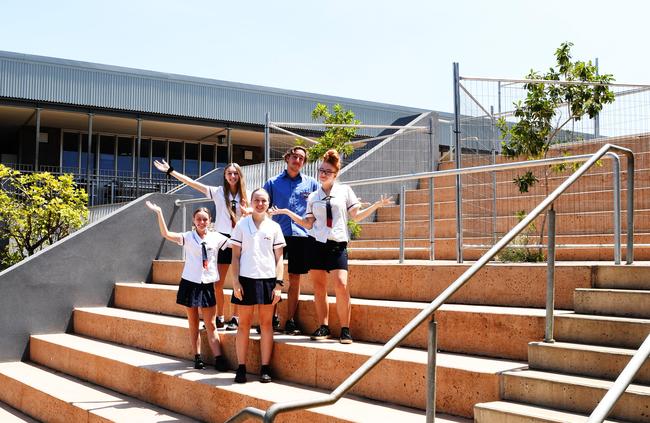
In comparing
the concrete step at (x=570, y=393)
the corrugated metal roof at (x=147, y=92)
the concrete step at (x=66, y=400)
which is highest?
the corrugated metal roof at (x=147, y=92)

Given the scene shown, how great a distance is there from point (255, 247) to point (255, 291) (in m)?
0.39

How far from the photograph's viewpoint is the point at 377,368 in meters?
5.34

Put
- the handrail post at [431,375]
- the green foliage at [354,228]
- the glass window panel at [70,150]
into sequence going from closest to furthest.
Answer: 1. the handrail post at [431,375]
2. the green foliage at [354,228]
3. the glass window panel at [70,150]

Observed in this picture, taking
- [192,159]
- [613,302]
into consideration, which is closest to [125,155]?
[192,159]

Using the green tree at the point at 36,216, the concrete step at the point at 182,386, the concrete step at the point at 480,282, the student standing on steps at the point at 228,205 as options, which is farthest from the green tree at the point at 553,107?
the green tree at the point at 36,216

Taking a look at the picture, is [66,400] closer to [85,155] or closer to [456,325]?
[456,325]

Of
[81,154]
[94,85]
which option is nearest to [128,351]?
[94,85]

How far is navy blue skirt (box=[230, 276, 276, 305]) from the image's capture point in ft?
19.8

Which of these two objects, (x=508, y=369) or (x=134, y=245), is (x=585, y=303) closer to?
(x=508, y=369)

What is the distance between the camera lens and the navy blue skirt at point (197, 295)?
22.4 feet

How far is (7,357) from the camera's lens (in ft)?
31.6

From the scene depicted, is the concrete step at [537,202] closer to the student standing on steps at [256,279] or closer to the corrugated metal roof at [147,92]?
the student standing on steps at [256,279]

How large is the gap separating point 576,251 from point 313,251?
9.15 ft

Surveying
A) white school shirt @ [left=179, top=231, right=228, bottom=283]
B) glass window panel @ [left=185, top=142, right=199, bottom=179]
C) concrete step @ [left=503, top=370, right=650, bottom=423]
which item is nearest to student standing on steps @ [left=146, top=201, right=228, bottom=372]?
white school shirt @ [left=179, top=231, right=228, bottom=283]
